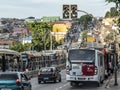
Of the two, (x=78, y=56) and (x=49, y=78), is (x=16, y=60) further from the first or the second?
(x=78, y=56)

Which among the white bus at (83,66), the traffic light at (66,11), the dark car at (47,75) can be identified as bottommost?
the dark car at (47,75)

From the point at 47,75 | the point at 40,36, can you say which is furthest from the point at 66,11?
the point at 40,36

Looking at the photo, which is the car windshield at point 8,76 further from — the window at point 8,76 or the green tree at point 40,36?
the green tree at point 40,36

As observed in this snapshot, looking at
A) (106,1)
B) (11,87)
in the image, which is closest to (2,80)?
(11,87)

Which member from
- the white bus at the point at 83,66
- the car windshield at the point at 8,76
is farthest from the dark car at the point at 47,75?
the car windshield at the point at 8,76

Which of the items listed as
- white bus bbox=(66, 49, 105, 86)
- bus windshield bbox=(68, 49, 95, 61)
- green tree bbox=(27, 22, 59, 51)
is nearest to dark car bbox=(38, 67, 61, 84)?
white bus bbox=(66, 49, 105, 86)

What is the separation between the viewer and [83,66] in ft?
117

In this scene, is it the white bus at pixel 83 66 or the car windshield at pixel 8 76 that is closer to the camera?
the car windshield at pixel 8 76

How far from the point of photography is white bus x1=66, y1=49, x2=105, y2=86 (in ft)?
117

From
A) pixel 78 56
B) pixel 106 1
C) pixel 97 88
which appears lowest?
pixel 97 88

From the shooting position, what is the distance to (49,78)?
44.5 meters

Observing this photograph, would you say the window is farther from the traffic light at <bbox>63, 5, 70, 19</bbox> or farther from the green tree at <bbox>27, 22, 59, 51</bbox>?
the green tree at <bbox>27, 22, 59, 51</bbox>

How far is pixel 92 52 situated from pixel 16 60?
24.0 metres

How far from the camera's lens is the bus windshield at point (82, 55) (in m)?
36.0
